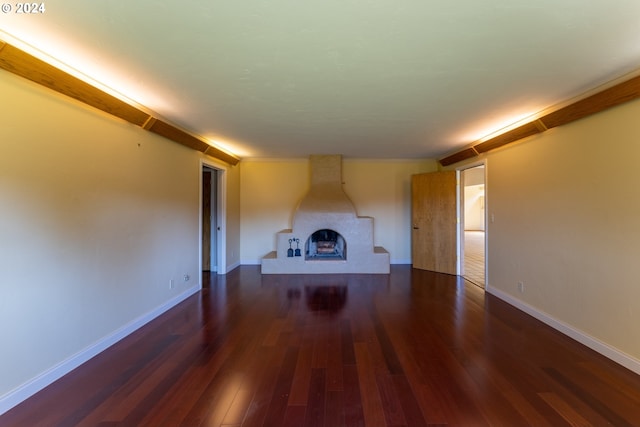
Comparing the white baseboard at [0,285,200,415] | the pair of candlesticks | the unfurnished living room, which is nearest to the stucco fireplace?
the pair of candlesticks

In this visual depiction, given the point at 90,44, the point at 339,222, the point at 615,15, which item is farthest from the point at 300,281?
the point at 615,15

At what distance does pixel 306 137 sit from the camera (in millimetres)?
4102

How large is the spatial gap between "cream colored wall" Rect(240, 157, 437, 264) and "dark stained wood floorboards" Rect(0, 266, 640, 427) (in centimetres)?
280

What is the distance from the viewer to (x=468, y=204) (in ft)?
50.9

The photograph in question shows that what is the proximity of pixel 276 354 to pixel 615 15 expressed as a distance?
3.28 meters

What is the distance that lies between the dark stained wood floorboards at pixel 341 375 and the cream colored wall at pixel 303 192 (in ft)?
9.18

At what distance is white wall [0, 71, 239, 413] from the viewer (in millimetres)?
1758

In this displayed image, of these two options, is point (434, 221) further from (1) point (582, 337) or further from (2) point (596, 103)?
(2) point (596, 103)

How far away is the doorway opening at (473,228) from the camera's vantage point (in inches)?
201

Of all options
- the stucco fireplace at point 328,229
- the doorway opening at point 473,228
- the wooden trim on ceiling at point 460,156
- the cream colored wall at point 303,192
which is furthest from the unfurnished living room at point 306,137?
the cream colored wall at point 303,192

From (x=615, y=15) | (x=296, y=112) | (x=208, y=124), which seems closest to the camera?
(x=615, y=15)

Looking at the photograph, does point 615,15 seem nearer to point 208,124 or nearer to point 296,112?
point 296,112

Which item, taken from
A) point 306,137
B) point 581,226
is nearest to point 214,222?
point 306,137

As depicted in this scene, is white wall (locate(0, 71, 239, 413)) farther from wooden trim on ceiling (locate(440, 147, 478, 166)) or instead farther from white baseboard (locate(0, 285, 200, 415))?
wooden trim on ceiling (locate(440, 147, 478, 166))
